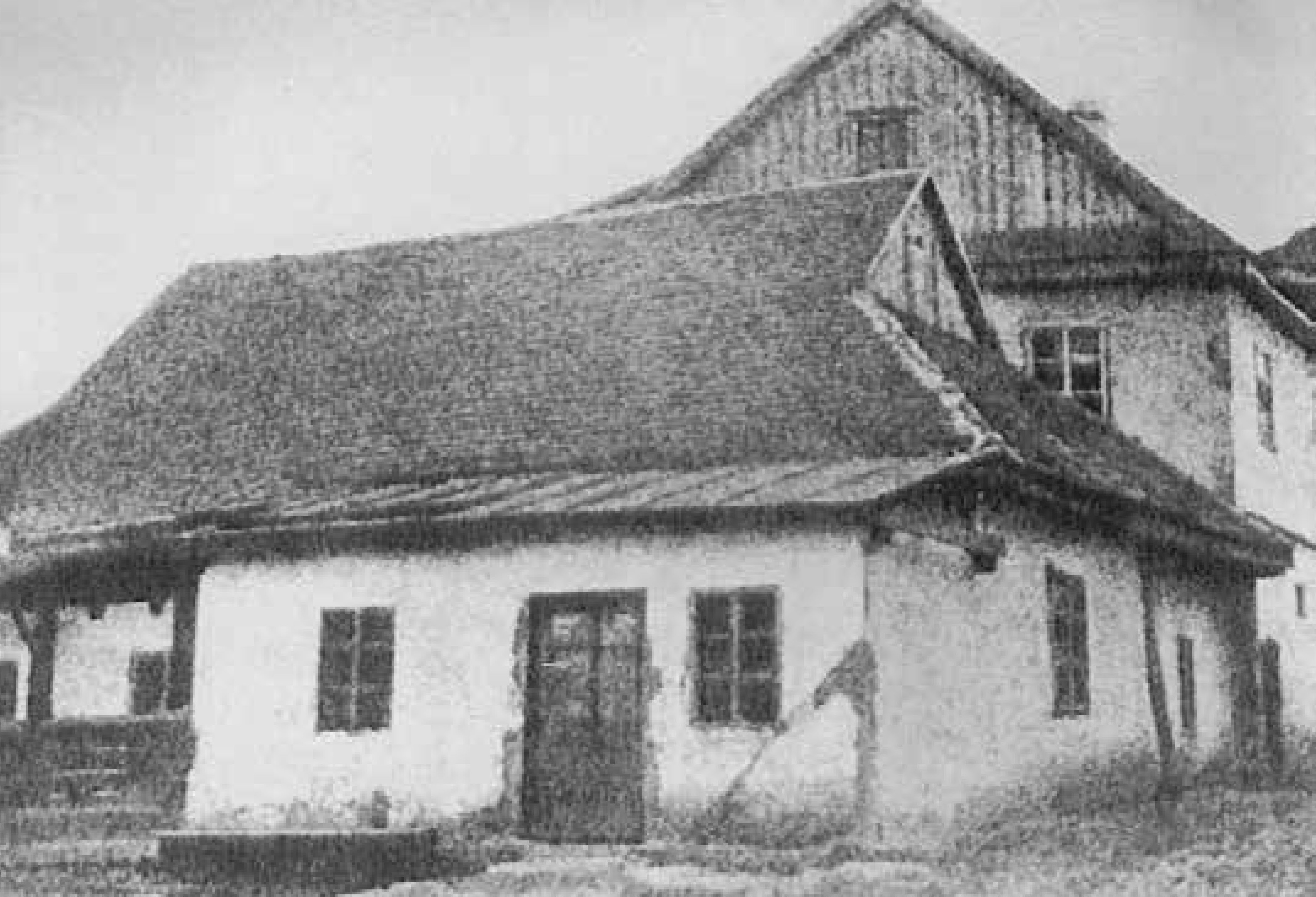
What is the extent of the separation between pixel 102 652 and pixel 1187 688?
8.26m

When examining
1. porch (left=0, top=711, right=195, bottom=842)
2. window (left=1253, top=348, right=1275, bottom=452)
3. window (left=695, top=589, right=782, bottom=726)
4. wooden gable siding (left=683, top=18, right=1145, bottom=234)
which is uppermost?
wooden gable siding (left=683, top=18, right=1145, bottom=234)

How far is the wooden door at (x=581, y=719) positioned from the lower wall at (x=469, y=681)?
13 centimetres

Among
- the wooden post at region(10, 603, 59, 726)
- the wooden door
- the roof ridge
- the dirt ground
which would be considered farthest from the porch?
the roof ridge

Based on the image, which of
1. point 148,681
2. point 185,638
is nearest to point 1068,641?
point 185,638

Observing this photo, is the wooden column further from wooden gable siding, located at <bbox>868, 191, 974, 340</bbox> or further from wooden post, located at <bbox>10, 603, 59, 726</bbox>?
wooden gable siding, located at <bbox>868, 191, 974, 340</bbox>

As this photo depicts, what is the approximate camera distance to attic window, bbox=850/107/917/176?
57.6 ft

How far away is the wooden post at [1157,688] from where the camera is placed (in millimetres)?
14344

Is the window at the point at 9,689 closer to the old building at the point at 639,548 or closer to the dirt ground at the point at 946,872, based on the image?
the old building at the point at 639,548

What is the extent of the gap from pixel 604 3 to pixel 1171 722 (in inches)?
344

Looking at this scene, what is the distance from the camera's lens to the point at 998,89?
17344 mm

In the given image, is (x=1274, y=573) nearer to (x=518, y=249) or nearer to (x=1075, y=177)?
(x=1075, y=177)

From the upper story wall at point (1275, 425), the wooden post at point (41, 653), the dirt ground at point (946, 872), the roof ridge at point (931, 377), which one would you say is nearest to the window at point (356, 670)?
the dirt ground at point (946, 872)

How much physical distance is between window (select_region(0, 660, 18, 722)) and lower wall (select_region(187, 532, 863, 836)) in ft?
11.7

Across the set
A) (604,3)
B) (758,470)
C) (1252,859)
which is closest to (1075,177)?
(758,470)
